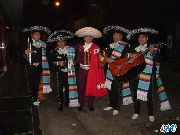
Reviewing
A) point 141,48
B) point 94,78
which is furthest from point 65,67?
point 141,48

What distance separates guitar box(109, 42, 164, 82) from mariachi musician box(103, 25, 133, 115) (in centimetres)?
22

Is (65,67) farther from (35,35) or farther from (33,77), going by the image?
(35,35)

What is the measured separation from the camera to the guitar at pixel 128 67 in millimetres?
4425

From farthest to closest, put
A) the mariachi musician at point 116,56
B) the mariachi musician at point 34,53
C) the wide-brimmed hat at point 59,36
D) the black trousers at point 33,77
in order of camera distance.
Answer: the black trousers at point 33,77 < the mariachi musician at point 34,53 < the wide-brimmed hat at point 59,36 < the mariachi musician at point 116,56

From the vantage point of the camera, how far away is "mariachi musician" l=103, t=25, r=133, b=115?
490cm

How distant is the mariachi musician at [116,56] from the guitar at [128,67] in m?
0.22

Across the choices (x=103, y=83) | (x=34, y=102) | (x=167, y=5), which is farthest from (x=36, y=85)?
(x=167, y=5)

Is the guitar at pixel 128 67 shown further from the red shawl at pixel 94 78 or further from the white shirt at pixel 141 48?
the red shawl at pixel 94 78

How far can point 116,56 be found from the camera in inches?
195

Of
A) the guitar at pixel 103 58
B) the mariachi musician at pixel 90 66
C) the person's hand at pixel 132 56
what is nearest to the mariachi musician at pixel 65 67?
the mariachi musician at pixel 90 66

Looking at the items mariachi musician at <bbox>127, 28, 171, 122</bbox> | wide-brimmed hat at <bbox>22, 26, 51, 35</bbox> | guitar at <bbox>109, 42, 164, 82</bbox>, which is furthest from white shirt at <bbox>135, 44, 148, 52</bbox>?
wide-brimmed hat at <bbox>22, 26, 51, 35</bbox>

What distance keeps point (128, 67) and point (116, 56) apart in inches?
21.0

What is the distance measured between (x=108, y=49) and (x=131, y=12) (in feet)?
52.4

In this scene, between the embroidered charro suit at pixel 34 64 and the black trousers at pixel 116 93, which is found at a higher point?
the embroidered charro suit at pixel 34 64
